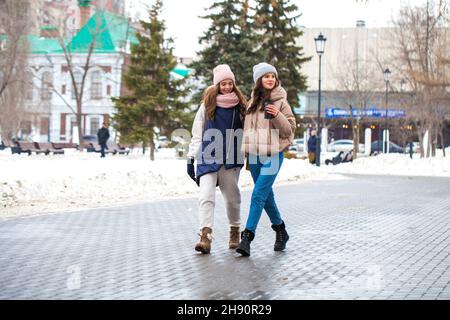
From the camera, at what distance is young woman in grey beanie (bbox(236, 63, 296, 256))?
799 centimetres

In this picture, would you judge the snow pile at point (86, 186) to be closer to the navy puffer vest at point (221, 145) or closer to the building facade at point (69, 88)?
the navy puffer vest at point (221, 145)

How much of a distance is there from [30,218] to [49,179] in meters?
4.36

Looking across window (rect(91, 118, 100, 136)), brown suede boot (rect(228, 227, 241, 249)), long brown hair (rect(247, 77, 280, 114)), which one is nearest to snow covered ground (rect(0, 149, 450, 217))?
brown suede boot (rect(228, 227, 241, 249))

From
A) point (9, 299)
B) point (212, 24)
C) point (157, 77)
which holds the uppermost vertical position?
point (212, 24)

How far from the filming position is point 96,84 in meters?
70.2

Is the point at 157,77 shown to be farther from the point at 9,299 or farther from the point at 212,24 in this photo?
the point at 9,299

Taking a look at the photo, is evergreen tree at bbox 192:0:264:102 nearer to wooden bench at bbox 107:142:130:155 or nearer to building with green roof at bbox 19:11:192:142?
wooden bench at bbox 107:142:130:155

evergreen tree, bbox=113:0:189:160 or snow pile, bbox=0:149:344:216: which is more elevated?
evergreen tree, bbox=113:0:189:160

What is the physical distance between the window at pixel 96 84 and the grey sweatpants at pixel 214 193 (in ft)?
205

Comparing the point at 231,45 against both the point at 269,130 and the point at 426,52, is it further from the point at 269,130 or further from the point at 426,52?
the point at 269,130

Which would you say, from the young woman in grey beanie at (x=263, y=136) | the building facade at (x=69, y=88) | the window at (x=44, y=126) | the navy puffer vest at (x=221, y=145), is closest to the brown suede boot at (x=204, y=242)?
the young woman in grey beanie at (x=263, y=136)

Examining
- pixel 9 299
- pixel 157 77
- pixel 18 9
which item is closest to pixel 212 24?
pixel 157 77

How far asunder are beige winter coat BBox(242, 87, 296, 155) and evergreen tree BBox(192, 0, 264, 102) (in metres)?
28.4

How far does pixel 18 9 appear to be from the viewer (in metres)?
40.7
